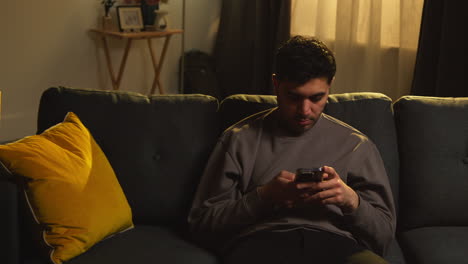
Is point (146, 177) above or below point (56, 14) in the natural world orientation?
below

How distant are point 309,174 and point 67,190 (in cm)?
71

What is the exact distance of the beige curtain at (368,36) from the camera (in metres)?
4.12

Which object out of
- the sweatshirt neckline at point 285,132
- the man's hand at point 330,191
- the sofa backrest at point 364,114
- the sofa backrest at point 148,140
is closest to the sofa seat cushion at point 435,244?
the sofa backrest at point 364,114

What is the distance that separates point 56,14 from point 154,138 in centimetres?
256

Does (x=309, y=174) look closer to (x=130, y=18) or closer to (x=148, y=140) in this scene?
(x=148, y=140)

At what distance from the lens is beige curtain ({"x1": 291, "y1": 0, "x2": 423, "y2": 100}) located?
4.12 m

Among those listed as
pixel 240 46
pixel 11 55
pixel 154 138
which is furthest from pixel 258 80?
pixel 154 138

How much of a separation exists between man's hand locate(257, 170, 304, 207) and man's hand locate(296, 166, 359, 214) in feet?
0.07

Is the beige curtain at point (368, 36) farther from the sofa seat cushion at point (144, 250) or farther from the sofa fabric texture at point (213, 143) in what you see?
the sofa seat cushion at point (144, 250)

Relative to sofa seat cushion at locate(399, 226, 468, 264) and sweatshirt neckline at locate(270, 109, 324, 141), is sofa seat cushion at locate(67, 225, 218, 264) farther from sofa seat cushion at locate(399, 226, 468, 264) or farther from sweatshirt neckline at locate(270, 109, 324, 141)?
sofa seat cushion at locate(399, 226, 468, 264)

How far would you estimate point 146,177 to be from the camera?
222 centimetres

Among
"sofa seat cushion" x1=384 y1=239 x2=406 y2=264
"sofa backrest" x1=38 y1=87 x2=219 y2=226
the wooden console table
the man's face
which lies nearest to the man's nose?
the man's face

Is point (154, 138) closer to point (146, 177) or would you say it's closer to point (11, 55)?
point (146, 177)

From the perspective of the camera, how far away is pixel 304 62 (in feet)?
6.42
